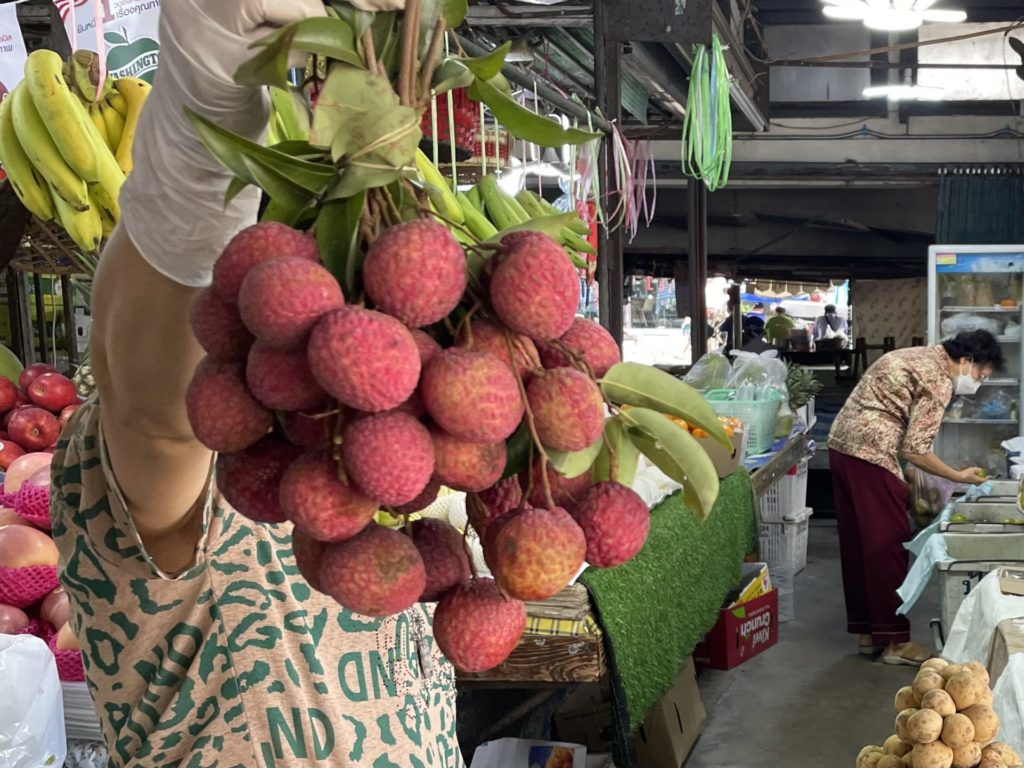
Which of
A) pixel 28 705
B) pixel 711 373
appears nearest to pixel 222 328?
pixel 28 705

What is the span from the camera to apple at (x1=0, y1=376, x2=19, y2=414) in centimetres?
282

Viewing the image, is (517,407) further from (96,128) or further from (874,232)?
(874,232)

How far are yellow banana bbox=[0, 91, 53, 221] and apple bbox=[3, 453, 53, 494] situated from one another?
0.64 m

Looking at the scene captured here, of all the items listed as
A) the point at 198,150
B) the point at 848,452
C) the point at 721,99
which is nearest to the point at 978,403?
the point at 848,452

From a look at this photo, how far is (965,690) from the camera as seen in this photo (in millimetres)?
2170

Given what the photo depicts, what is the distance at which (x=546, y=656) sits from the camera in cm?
248

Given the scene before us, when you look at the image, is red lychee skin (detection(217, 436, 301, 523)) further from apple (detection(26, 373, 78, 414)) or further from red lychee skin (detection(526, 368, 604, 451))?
apple (detection(26, 373, 78, 414))

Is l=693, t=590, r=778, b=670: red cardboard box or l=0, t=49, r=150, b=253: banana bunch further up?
l=0, t=49, r=150, b=253: banana bunch

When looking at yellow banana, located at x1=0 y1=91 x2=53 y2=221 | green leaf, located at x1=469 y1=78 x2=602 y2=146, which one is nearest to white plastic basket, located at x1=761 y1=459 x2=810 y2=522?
yellow banana, located at x1=0 y1=91 x2=53 y2=221

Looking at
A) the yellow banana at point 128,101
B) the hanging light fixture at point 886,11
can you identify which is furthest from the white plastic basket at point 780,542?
the yellow banana at point 128,101

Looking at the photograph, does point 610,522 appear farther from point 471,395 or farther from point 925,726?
point 925,726

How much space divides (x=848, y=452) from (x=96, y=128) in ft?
13.4

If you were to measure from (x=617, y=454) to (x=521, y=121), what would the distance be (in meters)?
0.25

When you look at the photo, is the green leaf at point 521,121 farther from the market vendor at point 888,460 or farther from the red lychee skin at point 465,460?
the market vendor at point 888,460
